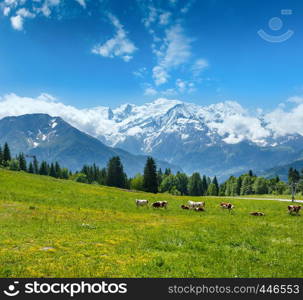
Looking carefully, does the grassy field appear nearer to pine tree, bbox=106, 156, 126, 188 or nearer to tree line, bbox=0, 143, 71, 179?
pine tree, bbox=106, 156, 126, 188

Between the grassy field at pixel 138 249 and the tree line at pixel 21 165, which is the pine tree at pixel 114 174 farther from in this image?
the grassy field at pixel 138 249

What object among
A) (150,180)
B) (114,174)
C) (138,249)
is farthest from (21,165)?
(138,249)

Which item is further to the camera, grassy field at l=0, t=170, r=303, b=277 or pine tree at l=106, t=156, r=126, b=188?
pine tree at l=106, t=156, r=126, b=188

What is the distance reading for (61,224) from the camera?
23281mm

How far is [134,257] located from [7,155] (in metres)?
158

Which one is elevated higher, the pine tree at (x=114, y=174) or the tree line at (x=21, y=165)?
the tree line at (x=21, y=165)

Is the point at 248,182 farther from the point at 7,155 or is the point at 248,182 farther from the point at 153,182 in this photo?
the point at 7,155

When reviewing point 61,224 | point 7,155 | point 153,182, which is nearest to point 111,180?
point 153,182

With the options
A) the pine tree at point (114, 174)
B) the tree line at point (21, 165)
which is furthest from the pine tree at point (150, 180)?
the tree line at point (21, 165)

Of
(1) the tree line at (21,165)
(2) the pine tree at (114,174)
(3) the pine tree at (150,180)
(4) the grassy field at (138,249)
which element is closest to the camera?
(4) the grassy field at (138,249)

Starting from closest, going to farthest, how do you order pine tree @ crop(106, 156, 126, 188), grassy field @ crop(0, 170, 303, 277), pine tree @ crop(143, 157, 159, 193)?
grassy field @ crop(0, 170, 303, 277) < pine tree @ crop(143, 157, 159, 193) < pine tree @ crop(106, 156, 126, 188)

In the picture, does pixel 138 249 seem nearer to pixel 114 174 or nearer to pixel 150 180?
pixel 150 180

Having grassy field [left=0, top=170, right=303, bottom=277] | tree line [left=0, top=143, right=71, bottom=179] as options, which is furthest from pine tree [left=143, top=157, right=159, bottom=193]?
grassy field [left=0, top=170, right=303, bottom=277]

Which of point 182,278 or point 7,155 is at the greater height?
point 7,155
